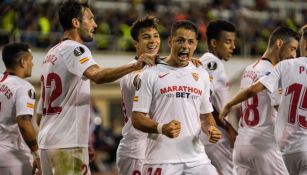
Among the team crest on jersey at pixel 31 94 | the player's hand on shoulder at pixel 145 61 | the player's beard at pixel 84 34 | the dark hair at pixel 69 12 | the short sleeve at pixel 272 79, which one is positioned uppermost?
the dark hair at pixel 69 12

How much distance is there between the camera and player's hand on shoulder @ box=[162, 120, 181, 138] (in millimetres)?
6391

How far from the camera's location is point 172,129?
639 cm

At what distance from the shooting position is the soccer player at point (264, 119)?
8867mm

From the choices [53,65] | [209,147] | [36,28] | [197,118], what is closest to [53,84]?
[53,65]

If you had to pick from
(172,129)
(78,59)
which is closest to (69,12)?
(78,59)

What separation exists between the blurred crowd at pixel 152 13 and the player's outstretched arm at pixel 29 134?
1107cm

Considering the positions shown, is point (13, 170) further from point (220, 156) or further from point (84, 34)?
point (220, 156)

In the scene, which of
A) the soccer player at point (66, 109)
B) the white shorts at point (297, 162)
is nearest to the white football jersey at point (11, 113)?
the soccer player at point (66, 109)

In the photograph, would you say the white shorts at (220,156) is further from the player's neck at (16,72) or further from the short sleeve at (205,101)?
the player's neck at (16,72)

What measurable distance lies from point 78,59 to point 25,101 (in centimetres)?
108

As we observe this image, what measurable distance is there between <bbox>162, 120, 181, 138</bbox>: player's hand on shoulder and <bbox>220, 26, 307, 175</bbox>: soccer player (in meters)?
1.86

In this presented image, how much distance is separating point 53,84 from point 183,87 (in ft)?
4.83

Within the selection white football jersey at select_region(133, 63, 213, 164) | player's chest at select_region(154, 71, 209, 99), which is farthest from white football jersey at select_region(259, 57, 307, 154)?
white football jersey at select_region(133, 63, 213, 164)

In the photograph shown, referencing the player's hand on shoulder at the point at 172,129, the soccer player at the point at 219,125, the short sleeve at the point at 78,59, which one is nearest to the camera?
the player's hand on shoulder at the point at 172,129
